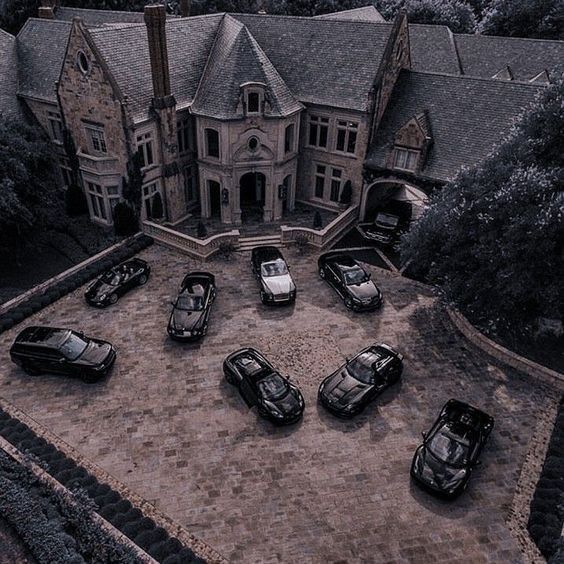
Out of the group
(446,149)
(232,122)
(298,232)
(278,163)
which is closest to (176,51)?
(232,122)

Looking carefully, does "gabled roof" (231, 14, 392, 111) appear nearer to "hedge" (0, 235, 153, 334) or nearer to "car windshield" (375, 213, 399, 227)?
"car windshield" (375, 213, 399, 227)

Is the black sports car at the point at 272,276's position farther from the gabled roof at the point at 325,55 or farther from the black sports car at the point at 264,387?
the gabled roof at the point at 325,55

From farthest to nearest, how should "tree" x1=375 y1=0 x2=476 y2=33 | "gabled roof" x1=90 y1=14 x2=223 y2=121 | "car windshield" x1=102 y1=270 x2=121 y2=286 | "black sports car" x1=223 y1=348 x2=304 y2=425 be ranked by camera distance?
"tree" x1=375 y1=0 x2=476 y2=33 → "gabled roof" x1=90 y1=14 x2=223 y2=121 → "car windshield" x1=102 y1=270 x2=121 y2=286 → "black sports car" x1=223 y1=348 x2=304 y2=425

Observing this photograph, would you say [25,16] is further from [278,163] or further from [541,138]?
[541,138]

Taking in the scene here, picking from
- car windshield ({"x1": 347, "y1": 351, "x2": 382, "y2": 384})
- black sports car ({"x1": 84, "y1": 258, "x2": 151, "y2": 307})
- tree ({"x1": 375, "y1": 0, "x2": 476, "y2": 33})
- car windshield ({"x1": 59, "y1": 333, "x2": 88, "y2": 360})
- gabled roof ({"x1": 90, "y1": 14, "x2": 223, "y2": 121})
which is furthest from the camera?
tree ({"x1": 375, "y1": 0, "x2": 476, "y2": 33})

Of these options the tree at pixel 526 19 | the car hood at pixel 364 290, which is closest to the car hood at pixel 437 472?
the car hood at pixel 364 290

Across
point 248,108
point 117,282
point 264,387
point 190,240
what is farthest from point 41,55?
point 264,387

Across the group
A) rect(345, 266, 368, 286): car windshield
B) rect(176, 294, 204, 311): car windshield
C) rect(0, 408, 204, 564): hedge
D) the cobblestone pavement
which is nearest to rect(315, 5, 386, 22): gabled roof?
rect(345, 266, 368, 286): car windshield
